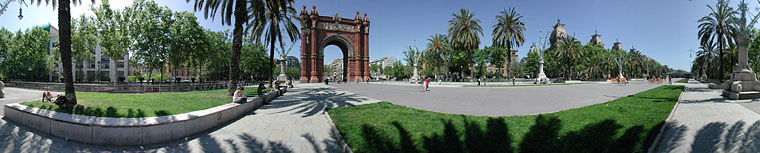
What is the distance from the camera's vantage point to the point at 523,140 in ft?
14.2

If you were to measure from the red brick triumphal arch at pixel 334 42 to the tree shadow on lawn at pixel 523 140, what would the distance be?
4526 centimetres

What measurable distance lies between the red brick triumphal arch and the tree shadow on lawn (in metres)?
45.3

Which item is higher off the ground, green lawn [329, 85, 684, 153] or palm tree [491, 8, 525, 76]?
palm tree [491, 8, 525, 76]

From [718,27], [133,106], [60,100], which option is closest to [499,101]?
[133,106]

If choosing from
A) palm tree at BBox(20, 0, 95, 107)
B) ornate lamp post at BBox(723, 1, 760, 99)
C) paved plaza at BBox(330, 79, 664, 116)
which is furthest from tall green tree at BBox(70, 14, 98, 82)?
ornate lamp post at BBox(723, 1, 760, 99)

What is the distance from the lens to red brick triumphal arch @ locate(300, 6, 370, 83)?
49250mm

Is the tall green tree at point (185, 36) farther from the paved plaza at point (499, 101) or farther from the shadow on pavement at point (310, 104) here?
the paved plaza at point (499, 101)

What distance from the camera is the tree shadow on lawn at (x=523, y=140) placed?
3.88m

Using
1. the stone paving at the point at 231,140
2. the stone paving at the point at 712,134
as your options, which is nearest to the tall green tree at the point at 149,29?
the stone paving at the point at 231,140

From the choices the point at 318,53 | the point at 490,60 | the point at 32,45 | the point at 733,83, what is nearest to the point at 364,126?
the point at 733,83

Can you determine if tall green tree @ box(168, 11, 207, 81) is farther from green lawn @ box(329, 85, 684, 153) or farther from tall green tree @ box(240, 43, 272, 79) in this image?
green lawn @ box(329, 85, 684, 153)

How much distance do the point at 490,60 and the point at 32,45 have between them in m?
76.1

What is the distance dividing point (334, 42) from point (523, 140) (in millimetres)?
52504

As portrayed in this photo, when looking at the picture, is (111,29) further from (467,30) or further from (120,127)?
(467,30)
